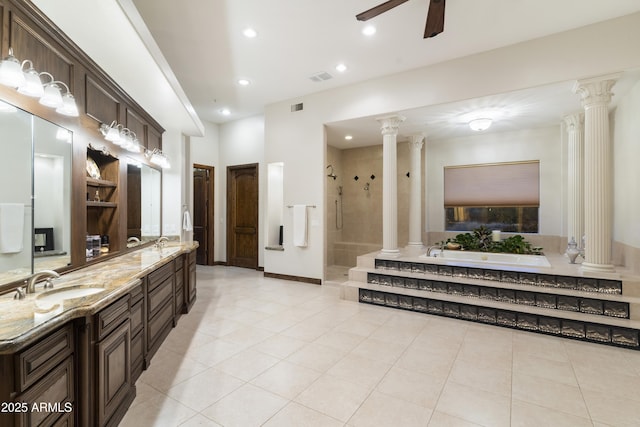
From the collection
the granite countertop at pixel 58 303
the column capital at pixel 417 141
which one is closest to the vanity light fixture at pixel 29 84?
the granite countertop at pixel 58 303

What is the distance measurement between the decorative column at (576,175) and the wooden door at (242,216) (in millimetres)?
5888

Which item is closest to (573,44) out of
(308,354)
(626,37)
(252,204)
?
(626,37)

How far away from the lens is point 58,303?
62.9 inches

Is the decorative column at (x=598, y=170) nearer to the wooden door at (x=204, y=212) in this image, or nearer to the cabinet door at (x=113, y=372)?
the cabinet door at (x=113, y=372)

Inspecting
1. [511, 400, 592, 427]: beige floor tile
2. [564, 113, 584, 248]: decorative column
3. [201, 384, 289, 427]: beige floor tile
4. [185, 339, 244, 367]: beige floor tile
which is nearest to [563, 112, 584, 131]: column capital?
[564, 113, 584, 248]: decorative column

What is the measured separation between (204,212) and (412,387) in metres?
6.35

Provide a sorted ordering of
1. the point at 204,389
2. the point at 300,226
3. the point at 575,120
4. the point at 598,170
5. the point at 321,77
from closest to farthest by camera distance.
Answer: the point at 204,389, the point at 598,170, the point at 575,120, the point at 321,77, the point at 300,226

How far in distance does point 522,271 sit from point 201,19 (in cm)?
493

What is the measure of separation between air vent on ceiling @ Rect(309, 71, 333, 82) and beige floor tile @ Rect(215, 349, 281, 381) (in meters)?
4.12

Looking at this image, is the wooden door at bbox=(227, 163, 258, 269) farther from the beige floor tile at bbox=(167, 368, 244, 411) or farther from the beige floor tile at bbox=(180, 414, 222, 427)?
the beige floor tile at bbox=(180, 414, 222, 427)

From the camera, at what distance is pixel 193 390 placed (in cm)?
231

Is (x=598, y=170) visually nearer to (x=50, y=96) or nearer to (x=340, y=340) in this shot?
(x=340, y=340)

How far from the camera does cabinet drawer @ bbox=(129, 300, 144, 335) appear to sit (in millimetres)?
2348

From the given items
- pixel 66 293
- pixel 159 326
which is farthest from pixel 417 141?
pixel 66 293
